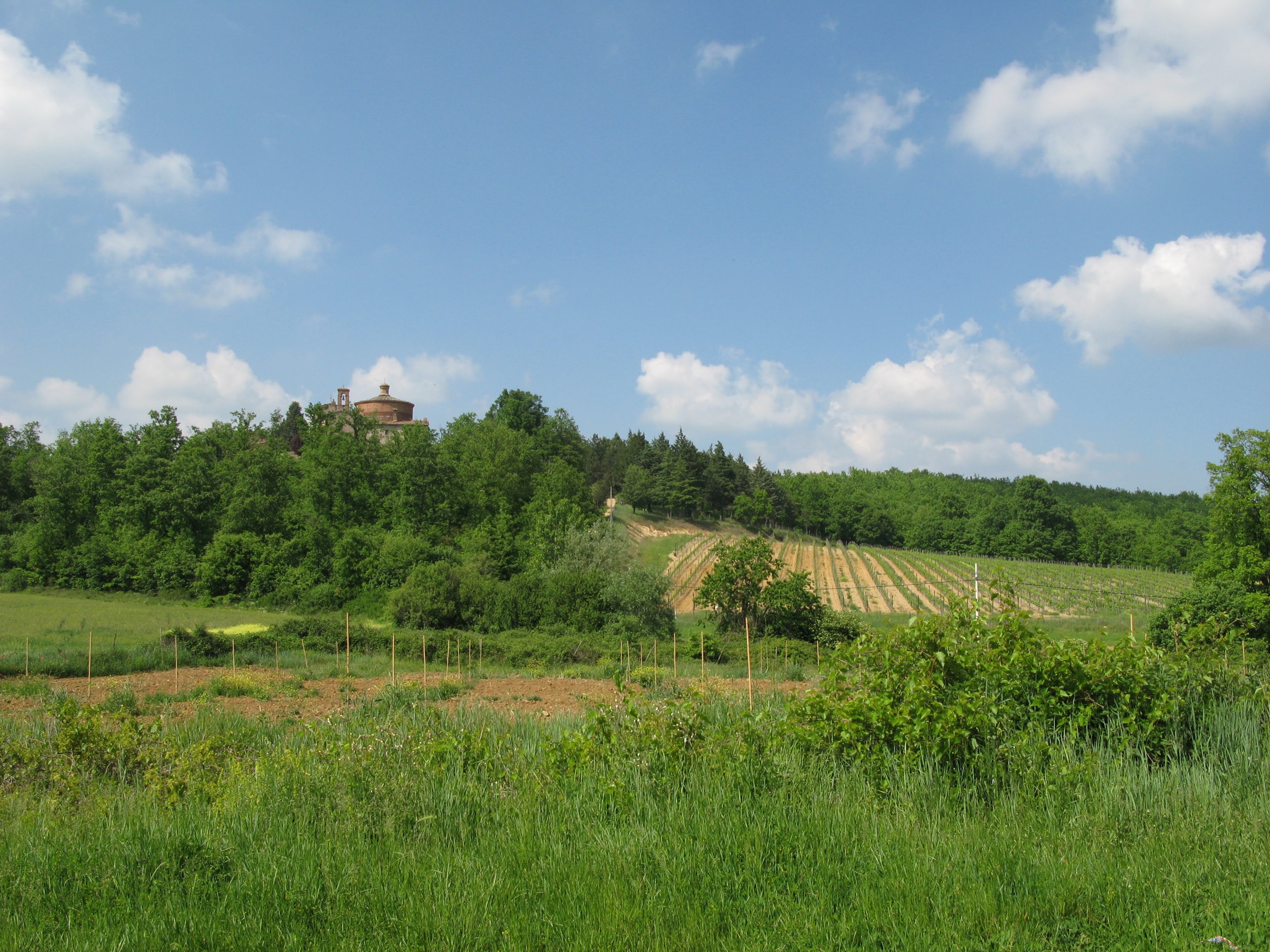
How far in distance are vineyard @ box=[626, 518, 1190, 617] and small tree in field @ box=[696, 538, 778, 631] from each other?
7.50 ft

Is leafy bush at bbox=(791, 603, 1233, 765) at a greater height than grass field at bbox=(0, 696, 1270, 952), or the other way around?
leafy bush at bbox=(791, 603, 1233, 765)

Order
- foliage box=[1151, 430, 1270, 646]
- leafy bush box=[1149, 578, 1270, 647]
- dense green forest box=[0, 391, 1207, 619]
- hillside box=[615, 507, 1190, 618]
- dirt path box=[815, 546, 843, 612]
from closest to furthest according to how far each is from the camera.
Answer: leafy bush box=[1149, 578, 1270, 647] < foliage box=[1151, 430, 1270, 646] < dense green forest box=[0, 391, 1207, 619] < hillside box=[615, 507, 1190, 618] < dirt path box=[815, 546, 843, 612]

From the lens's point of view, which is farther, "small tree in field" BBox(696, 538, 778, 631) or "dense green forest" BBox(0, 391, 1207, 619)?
"dense green forest" BBox(0, 391, 1207, 619)

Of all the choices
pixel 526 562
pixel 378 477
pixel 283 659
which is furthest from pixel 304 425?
pixel 283 659

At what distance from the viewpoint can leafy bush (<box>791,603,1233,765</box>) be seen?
216 inches

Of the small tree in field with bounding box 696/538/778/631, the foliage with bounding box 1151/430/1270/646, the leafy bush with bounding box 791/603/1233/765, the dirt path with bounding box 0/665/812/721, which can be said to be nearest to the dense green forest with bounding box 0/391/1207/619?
the small tree in field with bounding box 696/538/778/631

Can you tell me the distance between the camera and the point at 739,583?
119ft

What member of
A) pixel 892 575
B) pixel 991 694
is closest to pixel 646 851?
pixel 991 694

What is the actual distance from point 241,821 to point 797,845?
3643 mm

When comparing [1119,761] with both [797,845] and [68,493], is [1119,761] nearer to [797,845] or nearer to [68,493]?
[797,845]

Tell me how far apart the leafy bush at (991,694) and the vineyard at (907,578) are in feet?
97.7

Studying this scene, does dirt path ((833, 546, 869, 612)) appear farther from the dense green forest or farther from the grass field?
the grass field

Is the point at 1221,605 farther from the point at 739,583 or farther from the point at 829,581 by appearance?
the point at 829,581

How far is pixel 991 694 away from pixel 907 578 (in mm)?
62356
